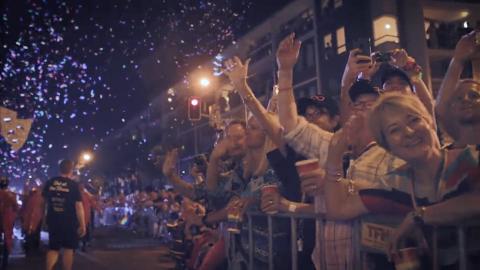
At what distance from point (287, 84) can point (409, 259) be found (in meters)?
1.94

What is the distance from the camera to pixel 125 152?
149 feet

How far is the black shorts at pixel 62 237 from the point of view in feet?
Result: 24.2

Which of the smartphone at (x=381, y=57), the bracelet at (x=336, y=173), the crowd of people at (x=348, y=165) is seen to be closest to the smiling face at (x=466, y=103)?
the crowd of people at (x=348, y=165)

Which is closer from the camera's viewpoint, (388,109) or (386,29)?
(388,109)

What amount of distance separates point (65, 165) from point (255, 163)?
15.7 feet

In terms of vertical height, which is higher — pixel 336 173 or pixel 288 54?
pixel 288 54

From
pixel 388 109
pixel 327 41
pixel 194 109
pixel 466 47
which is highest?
pixel 327 41

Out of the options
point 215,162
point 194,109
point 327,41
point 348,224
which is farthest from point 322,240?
point 327,41

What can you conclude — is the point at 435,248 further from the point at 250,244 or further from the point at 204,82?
the point at 204,82

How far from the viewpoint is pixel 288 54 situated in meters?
3.62

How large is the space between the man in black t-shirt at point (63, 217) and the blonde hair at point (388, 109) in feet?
20.8

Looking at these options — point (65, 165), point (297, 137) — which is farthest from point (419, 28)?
point (297, 137)

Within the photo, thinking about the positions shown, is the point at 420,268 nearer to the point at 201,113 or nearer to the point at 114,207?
the point at 201,113

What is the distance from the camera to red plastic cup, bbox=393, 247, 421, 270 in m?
1.90
